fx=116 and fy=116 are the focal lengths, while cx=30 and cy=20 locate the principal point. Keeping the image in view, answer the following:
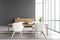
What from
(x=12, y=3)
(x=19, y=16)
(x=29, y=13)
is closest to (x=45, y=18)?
(x=29, y=13)

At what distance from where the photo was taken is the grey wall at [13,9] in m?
11.7

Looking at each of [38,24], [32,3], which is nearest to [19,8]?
[32,3]

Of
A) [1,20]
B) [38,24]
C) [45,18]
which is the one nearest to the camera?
[38,24]

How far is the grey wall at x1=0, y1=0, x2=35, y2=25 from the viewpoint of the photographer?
38.5 feet

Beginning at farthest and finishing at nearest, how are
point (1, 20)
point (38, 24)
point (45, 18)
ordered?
point (1, 20) → point (45, 18) → point (38, 24)

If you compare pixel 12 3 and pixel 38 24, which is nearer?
pixel 38 24

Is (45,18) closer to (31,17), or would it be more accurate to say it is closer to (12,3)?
(31,17)

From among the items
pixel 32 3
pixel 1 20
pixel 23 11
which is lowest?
pixel 1 20

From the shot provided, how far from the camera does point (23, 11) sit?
38.7ft

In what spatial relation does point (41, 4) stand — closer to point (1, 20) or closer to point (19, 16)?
point (19, 16)

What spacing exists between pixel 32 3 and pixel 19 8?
1.42 metres

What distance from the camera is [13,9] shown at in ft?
38.8

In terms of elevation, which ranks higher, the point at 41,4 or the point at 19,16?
the point at 41,4

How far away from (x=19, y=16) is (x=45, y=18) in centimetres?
265
